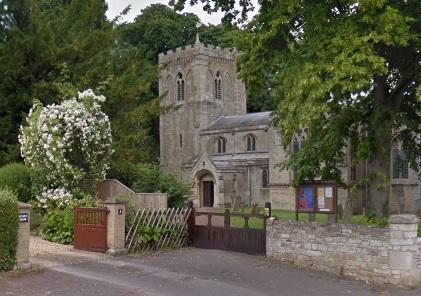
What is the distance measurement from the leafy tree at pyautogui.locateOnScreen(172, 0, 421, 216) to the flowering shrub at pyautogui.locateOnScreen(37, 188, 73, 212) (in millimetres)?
7580

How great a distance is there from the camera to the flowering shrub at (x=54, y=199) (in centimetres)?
1998

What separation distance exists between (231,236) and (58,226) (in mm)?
5552

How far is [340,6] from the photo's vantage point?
1589 cm

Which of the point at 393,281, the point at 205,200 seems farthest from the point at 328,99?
the point at 205,200

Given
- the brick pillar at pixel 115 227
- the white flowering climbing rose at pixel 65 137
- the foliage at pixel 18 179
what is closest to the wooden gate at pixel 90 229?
the brick pillar at pixel 115 227

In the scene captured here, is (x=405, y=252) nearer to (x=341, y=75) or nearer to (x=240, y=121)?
(x=341, y=75)

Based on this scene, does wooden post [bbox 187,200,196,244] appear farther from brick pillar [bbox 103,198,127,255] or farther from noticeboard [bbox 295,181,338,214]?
noticeboard [bbox 295,181,338,214]

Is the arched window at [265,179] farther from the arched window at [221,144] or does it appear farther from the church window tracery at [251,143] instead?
the arched window at [221,144]

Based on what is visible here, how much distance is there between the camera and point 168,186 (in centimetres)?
2167

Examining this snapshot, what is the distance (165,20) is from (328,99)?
4994cm

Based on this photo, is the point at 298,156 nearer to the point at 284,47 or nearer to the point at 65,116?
the point at 284,47

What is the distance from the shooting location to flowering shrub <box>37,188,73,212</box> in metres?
20.0

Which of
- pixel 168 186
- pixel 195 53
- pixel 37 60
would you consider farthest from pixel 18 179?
pixel 195 53

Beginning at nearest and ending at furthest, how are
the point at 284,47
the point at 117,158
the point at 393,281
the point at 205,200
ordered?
the point at 393,281, the point at 284,47, the point at 117,158, the point at 205,200
